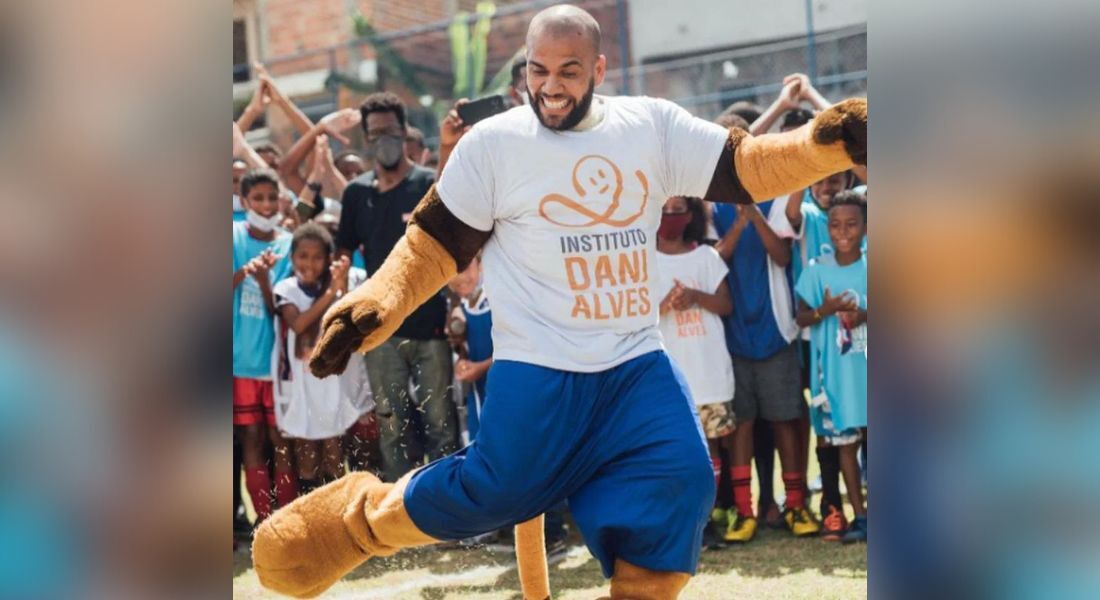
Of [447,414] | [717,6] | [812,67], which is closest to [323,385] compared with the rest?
[447,414]

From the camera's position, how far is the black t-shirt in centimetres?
699

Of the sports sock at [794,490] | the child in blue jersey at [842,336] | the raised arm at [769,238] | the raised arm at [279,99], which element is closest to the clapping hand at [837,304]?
the child in blue jersey at [842,336]

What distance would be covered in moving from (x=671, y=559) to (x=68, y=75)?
8.53 ft

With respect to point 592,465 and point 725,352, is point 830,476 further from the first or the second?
point 592,465

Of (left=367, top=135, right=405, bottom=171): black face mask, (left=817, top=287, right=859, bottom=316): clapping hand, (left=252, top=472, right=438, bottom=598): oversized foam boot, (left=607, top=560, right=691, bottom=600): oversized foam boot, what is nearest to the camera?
(left=607, top=560, right=691, bottom=600): oversized foam boot

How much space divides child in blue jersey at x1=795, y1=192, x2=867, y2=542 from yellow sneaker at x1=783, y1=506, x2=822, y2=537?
13 centimetres

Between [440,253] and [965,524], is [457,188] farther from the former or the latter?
[965,524]

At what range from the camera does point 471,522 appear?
13.8 feet

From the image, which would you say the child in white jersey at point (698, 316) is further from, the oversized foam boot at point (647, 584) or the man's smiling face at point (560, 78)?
the oversized foam boot at point (647, 584)

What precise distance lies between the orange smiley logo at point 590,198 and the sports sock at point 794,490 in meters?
3.19

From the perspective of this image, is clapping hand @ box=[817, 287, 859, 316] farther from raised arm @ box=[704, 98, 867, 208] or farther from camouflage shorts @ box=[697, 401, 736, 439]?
raised arm @ box=[704, 98, 867, 208]

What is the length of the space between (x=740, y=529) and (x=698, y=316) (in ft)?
3.79

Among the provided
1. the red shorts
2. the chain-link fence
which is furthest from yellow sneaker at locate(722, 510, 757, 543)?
the chain-link fence

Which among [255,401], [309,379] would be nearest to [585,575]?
[309,379]
